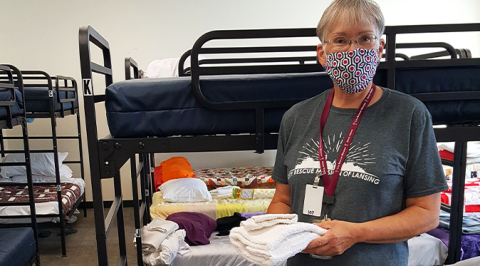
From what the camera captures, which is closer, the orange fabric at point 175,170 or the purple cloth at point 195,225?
the purple cloth at point 195,225

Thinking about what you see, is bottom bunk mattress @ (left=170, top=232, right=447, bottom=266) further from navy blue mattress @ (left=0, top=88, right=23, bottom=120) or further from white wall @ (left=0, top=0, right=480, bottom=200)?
white wall @ (left=0, top=0, right=480, bottom=200)

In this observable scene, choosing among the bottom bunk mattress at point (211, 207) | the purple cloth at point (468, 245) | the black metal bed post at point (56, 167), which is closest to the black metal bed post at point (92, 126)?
the bottom bunk mattress at point (211, 207)

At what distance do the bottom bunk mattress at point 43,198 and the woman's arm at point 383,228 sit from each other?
3.43 meters

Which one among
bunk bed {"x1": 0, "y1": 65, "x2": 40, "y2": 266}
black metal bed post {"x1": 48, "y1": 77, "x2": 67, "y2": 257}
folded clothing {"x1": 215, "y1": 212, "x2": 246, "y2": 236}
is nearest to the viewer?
bunk bed {"x1": 0, "y1": 65, "x2": 40, "y2": 266}

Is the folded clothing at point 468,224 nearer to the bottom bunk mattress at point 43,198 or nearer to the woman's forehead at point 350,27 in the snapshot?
the woman's forehead at point 350,27

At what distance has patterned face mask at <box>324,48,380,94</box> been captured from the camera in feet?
3.47

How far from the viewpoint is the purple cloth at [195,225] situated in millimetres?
2857

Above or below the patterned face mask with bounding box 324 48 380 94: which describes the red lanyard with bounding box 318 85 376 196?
below

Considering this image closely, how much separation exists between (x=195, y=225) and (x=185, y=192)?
0.77 m

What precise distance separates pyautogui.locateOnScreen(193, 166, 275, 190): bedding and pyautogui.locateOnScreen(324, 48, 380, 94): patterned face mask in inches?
130

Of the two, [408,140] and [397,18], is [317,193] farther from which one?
[397,18]

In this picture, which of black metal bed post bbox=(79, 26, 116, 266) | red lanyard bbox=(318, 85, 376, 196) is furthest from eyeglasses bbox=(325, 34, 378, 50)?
black metal bed post bbox=(79, 26, 116, 266)

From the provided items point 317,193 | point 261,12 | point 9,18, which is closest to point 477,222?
point 317,193

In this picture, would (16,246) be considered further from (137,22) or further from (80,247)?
(137,22)
